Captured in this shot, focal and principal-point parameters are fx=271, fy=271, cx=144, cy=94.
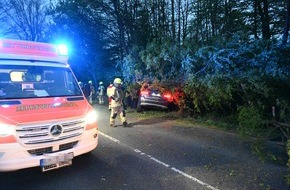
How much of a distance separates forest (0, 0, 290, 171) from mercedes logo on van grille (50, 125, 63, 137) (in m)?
3.63

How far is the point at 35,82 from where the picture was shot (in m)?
5.43

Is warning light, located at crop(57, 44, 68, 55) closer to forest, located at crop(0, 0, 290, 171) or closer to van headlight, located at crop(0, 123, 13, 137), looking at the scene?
van headlight, located at crop(0, 123, 13, 137)

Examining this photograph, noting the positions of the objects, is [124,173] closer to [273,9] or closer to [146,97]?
[146,97]

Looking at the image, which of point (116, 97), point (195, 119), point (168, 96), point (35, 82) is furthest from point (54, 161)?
point (168, 96)

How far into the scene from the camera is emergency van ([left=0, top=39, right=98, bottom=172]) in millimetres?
4270

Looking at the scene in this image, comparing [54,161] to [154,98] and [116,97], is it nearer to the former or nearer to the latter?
[116,97]

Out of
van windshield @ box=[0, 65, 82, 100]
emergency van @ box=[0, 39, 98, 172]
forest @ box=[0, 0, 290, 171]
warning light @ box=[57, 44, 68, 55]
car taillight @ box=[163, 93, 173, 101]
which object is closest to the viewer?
emergency van @ box=[0, 39, 98, 172]

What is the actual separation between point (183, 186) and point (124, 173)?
1.18 meters

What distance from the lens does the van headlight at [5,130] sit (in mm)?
4168

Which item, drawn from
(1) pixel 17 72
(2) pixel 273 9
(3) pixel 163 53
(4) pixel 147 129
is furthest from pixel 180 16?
(1) pixel 17 72

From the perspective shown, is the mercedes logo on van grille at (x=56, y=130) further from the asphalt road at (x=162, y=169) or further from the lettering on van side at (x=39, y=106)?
the asphalt road at (x=162, y=169)

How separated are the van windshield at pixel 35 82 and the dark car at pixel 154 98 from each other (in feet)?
20.5

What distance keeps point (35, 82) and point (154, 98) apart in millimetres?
7045

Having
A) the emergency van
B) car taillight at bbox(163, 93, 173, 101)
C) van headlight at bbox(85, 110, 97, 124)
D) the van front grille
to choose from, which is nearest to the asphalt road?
the emergency van
